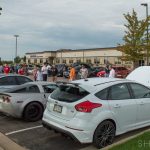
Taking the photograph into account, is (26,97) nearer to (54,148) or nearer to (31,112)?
(31,112)

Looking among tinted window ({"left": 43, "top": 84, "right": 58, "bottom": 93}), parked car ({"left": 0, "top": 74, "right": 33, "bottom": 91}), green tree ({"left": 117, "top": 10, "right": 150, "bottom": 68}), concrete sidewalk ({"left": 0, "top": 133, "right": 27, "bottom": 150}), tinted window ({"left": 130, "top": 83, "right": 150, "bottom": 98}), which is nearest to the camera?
concrete sidewalk ({"left": 0, "top": 133, "right": 27, "bottom": 150})

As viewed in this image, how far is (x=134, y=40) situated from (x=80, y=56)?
51.5 m

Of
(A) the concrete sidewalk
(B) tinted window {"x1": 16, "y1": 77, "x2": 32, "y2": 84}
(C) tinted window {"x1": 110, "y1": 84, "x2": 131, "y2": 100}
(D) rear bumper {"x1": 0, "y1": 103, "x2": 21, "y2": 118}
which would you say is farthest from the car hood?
(B) tinted window {"x1": 16, "y1": 77, "x2": 32, "y2": 84}

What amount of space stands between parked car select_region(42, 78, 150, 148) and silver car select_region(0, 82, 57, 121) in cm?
245

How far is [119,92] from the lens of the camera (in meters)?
7.87

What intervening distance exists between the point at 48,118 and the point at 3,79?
7.01m

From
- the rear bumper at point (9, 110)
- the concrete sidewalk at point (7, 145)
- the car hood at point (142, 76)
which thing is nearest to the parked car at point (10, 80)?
the rear bumper at point (9, 110)

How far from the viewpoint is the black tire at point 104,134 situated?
716cm

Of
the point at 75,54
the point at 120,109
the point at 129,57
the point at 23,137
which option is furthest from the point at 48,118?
A: the point at 75,54

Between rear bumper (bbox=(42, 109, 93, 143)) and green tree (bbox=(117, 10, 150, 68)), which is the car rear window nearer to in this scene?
rear bumper (bbox=(42, 109, 93, 143))

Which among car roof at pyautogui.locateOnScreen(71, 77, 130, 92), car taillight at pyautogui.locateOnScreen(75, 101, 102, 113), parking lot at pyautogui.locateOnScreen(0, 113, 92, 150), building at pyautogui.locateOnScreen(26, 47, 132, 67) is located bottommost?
parking lot at pyautogui.locateOnScreen(0, 113, 92, 150)

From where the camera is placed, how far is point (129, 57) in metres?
39.1

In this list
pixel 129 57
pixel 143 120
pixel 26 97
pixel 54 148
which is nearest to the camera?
pixel 54 148

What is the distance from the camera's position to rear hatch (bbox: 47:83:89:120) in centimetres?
722
